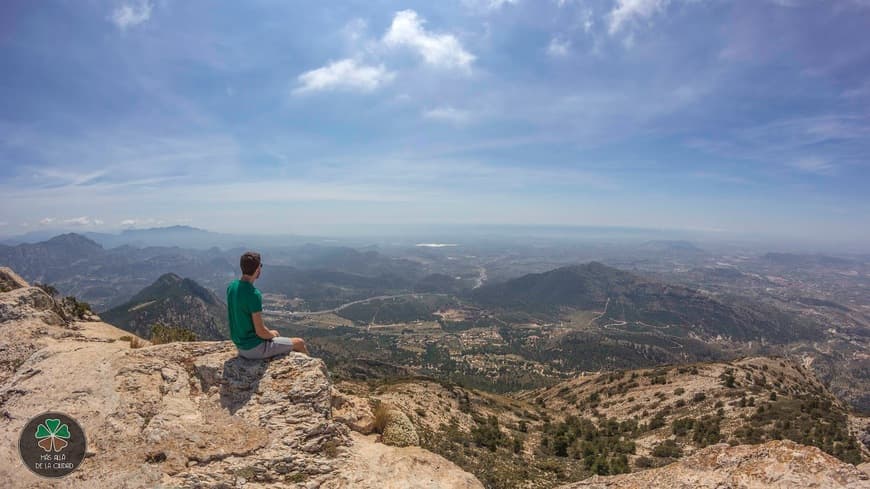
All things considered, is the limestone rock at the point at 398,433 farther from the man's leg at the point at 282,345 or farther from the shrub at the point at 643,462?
the shrub at the point at 643,462

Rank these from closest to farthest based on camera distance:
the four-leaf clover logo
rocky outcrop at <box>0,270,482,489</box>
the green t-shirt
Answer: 1. rocky outcrop at <box>0,270,482,489</box>
2. the four-leaf clover logo
3. the green t-shirt

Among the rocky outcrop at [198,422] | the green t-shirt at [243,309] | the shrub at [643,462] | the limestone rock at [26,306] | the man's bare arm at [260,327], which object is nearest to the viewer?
the rocky outcrop at [198,422]

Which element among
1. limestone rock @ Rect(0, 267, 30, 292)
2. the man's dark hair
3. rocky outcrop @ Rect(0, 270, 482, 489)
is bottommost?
rocky outcrop @ Rect(0, 270, 482, 489)

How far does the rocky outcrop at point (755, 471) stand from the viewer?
21.8ft

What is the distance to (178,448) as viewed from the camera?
26.8 ft

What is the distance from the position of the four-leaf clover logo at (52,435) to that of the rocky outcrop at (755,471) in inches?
505

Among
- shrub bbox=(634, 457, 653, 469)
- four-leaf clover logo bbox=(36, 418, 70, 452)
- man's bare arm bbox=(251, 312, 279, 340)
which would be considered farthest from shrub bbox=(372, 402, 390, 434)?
shrub bbox=(634, 457, 653, 469)

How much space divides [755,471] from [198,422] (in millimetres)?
12956

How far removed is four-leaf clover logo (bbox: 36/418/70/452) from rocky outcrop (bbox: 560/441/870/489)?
12.8m

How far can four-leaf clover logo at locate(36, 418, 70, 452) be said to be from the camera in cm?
791

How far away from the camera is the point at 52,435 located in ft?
26.3

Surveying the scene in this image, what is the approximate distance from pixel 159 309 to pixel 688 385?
803ft

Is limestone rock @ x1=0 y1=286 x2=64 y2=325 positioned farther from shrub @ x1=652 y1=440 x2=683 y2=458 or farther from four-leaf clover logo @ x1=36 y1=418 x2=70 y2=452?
shrub @ x1=652 y1=440 x2=683 y2=458

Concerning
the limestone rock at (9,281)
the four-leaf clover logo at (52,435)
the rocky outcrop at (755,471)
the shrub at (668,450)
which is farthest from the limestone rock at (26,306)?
the shrub at (668,450)
